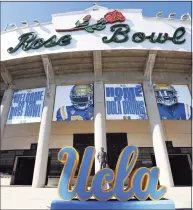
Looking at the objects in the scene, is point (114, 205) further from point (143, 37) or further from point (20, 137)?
point (20, 137)

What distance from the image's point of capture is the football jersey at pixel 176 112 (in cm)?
1218

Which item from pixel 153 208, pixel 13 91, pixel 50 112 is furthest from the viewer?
pixel 13 91

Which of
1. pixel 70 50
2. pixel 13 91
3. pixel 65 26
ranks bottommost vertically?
pixel 13 91

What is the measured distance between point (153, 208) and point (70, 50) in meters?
11.3

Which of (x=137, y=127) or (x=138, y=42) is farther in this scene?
(x=137, y=127)

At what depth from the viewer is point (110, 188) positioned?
16.3 ft

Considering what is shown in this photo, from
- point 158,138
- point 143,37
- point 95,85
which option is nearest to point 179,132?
point 158,138

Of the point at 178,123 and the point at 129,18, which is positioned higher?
the point at 129,18

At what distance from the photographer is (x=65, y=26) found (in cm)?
1368

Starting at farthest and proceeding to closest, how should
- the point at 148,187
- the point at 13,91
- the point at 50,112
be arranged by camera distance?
the point at 13,91
the point at 50,112
the point at 148,187

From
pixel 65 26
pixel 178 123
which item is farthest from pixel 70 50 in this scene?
pixel 178 123

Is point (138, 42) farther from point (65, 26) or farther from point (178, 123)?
point (178, 123)

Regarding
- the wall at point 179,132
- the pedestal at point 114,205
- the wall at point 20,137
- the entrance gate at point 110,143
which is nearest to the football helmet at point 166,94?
the wall at point 179,132

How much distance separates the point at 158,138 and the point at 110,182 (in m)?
7.39
